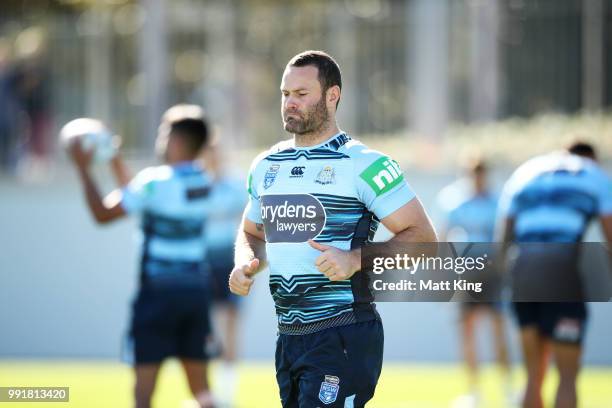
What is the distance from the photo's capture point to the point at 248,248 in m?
5.26

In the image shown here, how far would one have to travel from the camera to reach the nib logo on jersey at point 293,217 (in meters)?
4.93

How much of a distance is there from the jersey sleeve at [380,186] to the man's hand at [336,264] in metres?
0.28

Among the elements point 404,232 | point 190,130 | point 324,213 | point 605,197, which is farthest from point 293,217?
point 605,197

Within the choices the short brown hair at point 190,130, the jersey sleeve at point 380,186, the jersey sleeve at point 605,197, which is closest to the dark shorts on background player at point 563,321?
the jersey sleeve at point 605,197

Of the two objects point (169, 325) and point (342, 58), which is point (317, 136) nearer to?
point (169, 325)

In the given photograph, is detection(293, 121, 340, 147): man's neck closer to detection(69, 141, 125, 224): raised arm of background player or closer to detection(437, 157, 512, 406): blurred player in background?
detection(69, 141, 125, 224): raised arm of background player

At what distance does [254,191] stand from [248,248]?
262mm

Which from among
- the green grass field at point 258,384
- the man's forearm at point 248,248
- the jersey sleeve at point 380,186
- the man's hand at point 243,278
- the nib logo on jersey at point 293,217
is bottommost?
the green grass field at point 258,384

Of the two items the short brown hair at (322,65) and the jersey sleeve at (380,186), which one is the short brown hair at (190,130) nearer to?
the short brown hair at (322,65)

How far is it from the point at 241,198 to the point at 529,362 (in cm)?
443

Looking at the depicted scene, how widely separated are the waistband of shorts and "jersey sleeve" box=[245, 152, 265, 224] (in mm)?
566

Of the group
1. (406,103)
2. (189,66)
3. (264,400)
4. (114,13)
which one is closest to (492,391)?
(264,400)

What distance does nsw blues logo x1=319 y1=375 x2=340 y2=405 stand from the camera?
16.0 feet

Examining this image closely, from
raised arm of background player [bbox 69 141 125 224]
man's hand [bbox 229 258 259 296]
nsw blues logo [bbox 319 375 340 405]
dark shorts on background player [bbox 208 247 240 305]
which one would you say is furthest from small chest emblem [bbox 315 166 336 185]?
dark shorts on background player [bbox 208 247 240 305]
